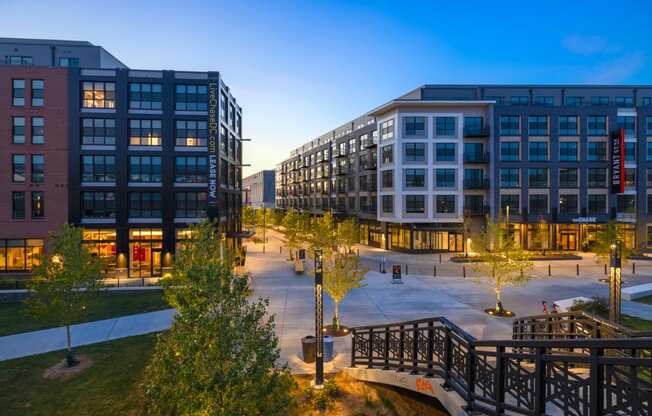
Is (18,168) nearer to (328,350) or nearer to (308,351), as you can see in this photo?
(308,351)

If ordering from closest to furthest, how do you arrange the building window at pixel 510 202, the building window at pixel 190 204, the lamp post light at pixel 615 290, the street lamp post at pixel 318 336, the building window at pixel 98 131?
the street lamp post at pixel 318 336, the lamp post light at pixel 615 290, the building window at pixel 98 131, the building window at pixel 190 204, the building window at pixel 510 202

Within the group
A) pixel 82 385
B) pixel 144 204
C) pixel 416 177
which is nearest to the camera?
pixel 82 385

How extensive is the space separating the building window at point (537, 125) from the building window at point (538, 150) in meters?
1.34

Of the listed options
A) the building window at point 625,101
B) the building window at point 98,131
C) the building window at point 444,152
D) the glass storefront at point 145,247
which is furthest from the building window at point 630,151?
the building window at point 98,131

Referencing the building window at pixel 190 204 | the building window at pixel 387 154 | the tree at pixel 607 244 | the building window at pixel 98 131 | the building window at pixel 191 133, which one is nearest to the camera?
the tree at pixel 607 244

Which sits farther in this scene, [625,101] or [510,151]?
[625,101]

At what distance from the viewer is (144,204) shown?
37406mm

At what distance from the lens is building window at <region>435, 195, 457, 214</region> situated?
48.7m

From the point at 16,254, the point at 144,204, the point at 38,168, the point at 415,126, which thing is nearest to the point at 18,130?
the point at 38,168

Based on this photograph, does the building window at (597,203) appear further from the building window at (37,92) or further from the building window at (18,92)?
the building window at (18,92)

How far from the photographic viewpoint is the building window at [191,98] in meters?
37.9

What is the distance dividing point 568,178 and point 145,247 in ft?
174

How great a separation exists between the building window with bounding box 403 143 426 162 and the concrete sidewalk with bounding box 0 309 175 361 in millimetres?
37257

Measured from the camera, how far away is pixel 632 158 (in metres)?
50.3
